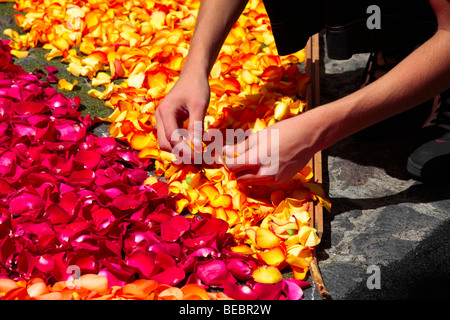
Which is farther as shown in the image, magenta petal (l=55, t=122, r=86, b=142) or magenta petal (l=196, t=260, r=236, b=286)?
magenta petal (l=55, t=122, r=86, b=142)

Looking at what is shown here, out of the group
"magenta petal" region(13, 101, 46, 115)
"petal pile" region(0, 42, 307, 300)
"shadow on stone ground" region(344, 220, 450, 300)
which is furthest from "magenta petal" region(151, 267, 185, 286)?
"magenta petal" region(13, 101, 46, 115)

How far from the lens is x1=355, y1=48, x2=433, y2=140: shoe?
6.47ft

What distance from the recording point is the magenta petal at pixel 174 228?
1.47 meters

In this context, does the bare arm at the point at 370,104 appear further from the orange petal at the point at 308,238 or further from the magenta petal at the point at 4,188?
the magenta petal at the point at 4,188

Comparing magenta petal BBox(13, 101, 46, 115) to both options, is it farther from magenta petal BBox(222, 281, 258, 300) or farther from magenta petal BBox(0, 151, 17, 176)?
magenta petal BBox(222, 281, 258, 300)

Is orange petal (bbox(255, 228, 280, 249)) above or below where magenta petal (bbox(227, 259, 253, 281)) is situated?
above

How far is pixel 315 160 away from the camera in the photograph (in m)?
1.77

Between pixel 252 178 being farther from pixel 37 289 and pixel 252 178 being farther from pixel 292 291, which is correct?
pixel 37 289

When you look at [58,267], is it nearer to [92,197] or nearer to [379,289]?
[92,197]

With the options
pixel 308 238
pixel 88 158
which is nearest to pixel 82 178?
pixel 88 158

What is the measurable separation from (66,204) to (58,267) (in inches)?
8.1

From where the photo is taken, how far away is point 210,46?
5.69 ft

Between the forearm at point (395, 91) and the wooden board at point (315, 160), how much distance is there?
25 cm

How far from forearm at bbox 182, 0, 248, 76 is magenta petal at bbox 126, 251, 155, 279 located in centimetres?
60
